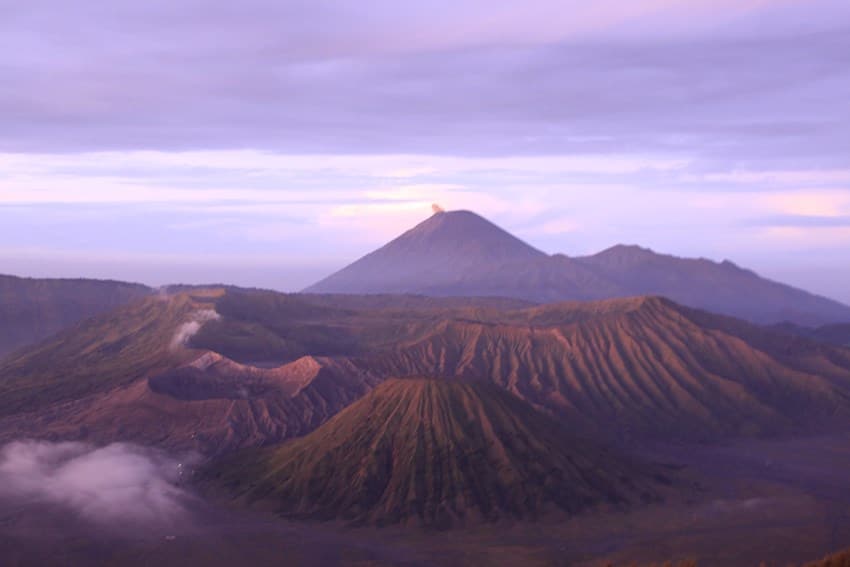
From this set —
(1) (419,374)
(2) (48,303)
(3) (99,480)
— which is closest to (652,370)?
(1) (419,374)

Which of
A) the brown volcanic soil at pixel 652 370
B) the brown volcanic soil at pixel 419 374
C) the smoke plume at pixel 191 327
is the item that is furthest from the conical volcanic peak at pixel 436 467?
the smoke plume at pixel 191 327

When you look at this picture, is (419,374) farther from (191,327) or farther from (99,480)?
(191,327)

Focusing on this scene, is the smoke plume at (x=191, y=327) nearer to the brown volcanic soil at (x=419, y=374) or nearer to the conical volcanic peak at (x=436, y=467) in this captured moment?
the brown volcanic soil at (x=419, y=374)

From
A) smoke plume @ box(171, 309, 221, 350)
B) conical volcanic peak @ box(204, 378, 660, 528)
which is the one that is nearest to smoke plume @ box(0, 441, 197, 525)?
conical volcanic peak @ box(204, 378, 660, 528)

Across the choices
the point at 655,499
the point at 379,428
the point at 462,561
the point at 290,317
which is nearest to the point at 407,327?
the point at 290,317

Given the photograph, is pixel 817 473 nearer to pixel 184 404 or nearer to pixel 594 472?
pixel 594 472
